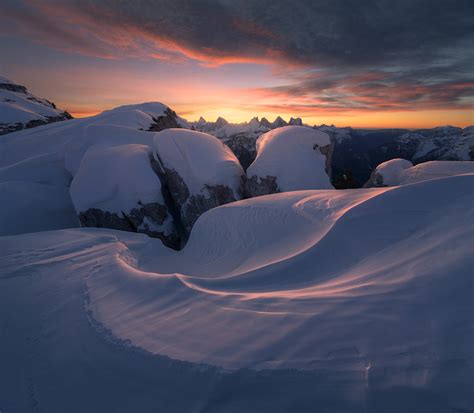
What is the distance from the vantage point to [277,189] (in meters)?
10.4

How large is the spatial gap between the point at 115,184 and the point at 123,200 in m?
0.85

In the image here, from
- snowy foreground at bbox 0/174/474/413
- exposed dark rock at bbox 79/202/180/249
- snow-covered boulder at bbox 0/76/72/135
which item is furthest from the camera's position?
snow-covered boulder at bbox 0/76/72/135

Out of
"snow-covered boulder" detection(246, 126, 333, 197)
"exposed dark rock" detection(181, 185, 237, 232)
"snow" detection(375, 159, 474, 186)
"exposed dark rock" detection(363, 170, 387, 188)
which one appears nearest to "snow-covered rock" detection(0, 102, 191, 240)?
"exposed dark rock" detection(181, 185, 237, 232)

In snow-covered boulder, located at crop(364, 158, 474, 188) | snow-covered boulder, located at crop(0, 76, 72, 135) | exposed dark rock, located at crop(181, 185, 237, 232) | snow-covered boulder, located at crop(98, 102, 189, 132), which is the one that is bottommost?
exposed dark rock, located at crop(181, 185, 237, 232)

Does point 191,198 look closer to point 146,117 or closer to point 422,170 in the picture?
point 422,170

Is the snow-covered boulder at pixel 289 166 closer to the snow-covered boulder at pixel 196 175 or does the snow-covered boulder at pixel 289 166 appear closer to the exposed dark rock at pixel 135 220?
the snow-covered boulder at pixel 196 175

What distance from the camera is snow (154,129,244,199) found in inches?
398

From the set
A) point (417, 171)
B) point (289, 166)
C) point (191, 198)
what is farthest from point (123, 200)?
point (417, 171)

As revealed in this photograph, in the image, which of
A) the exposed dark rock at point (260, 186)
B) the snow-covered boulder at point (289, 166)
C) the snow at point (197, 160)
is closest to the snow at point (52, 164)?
the snow at point (197, 160)

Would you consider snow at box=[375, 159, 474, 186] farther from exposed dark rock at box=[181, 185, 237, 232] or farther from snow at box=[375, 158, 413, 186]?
exposed dark rock at box=[181, 185, 237, 232]

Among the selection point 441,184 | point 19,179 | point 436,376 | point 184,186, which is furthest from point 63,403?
point 19,179

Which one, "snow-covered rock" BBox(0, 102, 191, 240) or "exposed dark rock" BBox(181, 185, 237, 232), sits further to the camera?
"snow-covered rock" BBox(0, 102, 191, 240)

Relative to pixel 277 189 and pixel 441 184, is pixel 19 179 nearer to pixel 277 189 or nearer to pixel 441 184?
pixel 277 189

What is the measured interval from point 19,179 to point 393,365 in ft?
56.1
